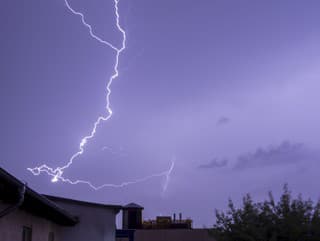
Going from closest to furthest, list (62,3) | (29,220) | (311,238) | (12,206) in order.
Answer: (12,206) → (29,220) → (311,238) → (62,3)

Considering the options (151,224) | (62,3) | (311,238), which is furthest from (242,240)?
(151,224)

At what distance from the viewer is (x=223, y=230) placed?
535 inches

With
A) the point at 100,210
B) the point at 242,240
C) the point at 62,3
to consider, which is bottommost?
the point at 242,240

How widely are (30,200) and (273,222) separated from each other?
262 inches

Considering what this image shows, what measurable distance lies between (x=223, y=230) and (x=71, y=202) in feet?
17.7

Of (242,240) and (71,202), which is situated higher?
(71,202)

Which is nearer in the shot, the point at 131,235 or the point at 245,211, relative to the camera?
the point at 245,211

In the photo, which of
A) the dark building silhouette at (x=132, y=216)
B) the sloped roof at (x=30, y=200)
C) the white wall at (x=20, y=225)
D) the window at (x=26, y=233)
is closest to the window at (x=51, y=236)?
the sloped roof at (x=30, y=200)

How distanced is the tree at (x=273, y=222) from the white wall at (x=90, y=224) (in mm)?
5013

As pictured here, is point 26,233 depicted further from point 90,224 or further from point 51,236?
point 90,224

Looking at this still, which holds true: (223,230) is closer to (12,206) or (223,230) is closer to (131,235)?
(12,206)

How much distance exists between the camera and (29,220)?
10711 millimetres

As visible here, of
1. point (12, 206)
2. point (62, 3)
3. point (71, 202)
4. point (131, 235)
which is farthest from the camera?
point (131, 235)

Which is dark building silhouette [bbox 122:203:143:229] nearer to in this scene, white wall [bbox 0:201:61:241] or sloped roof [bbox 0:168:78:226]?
sloped roof [bbox 0:168:78:226]
